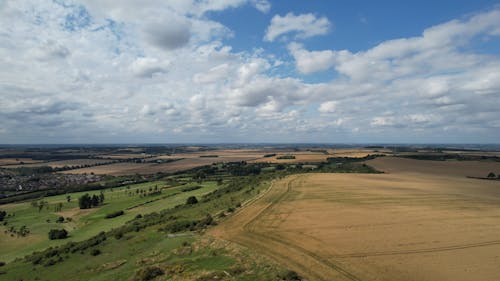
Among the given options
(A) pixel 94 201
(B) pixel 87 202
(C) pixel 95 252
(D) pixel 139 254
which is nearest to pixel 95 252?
(C) pixel 95 252

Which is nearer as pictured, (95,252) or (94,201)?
(95,252)

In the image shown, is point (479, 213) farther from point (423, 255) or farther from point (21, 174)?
point (21, 174)

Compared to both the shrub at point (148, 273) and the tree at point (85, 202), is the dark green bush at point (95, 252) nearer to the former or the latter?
the shrub at point (148, 273)

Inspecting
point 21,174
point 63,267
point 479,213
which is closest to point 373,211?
point 479,213

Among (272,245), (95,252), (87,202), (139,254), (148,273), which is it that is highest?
(272,245)

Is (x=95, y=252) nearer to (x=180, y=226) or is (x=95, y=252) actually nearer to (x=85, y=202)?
(x=180, y=226)

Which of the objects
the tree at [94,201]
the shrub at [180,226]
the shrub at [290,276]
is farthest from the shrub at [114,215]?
the shrub at [290,276]
